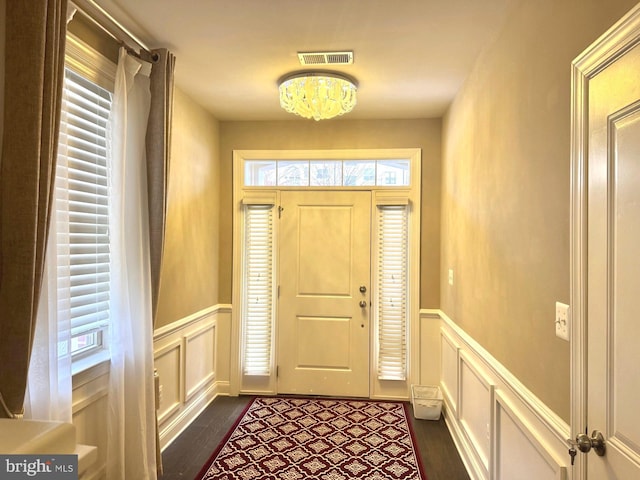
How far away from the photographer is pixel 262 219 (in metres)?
3.68

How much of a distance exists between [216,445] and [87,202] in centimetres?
188

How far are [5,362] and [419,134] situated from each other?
330cm

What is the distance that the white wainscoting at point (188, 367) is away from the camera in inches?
106

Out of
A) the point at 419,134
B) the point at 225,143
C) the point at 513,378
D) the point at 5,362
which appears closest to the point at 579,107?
the point at 513,378

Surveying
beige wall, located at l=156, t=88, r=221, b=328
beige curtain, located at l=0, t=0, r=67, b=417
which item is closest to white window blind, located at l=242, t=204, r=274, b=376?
beige wall, located at l=156, t=88, r=221, b=328

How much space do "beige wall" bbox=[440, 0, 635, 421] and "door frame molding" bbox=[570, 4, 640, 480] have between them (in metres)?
0.06

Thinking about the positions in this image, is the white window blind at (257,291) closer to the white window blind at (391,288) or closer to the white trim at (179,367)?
the white trim at (179,367)

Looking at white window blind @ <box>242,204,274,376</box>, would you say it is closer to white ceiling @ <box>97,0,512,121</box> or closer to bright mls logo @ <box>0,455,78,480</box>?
white ceiling @ <box>97,0,512,121</box>

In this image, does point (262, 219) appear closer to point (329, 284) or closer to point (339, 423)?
point (329, 284)

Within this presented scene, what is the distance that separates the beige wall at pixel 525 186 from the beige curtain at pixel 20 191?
182 centimetres

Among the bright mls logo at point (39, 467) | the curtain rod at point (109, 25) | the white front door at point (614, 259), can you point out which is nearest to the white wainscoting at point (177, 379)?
the bright mls logo at point (39, 467)

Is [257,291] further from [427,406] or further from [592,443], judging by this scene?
[592,443]

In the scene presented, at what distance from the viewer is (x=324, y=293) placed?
143 inches

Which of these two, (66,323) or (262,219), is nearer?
(66,323)
